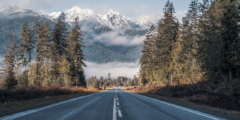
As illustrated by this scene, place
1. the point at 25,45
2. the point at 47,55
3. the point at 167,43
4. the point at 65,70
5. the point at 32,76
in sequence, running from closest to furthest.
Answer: the point at 167,43, the point at 65,70, the point at 25,45, the point at 47,55, the point at 32,76

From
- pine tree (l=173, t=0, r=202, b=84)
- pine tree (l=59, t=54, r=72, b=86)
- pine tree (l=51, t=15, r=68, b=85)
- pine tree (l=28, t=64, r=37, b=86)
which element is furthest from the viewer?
pine tree (l=28, t=64, r=37, b=86)

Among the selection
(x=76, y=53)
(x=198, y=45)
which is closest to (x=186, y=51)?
(x=198, y=45)

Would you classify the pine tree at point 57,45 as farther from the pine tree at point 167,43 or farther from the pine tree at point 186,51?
the pine tree at point 186,51

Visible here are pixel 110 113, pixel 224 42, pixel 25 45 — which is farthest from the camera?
pixel 25 45

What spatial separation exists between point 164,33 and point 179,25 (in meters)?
5.53

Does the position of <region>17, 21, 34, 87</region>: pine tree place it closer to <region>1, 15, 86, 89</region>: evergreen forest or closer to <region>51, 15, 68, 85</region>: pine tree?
<region>1, 15, 86, 89</region>: evergreen forest

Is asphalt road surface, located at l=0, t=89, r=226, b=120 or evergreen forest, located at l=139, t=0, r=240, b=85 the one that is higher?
evergreen forest, located at l=139, t=0, r=240, b=85

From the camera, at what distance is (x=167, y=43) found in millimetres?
31766

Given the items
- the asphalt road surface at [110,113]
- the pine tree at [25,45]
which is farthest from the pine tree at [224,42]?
the pine tree at [25,45]

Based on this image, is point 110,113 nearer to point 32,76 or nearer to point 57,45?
point 57,45

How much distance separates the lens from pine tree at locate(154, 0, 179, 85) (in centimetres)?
3203

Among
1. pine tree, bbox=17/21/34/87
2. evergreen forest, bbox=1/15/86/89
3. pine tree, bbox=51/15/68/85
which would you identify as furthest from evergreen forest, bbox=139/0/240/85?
pine tree, bbox=17/21/34/87

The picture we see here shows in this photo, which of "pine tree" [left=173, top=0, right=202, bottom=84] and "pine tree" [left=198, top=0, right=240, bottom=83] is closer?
"pine tree" [left=198, top=0, right=240, bottom=83]

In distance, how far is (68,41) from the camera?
42.8 metres
